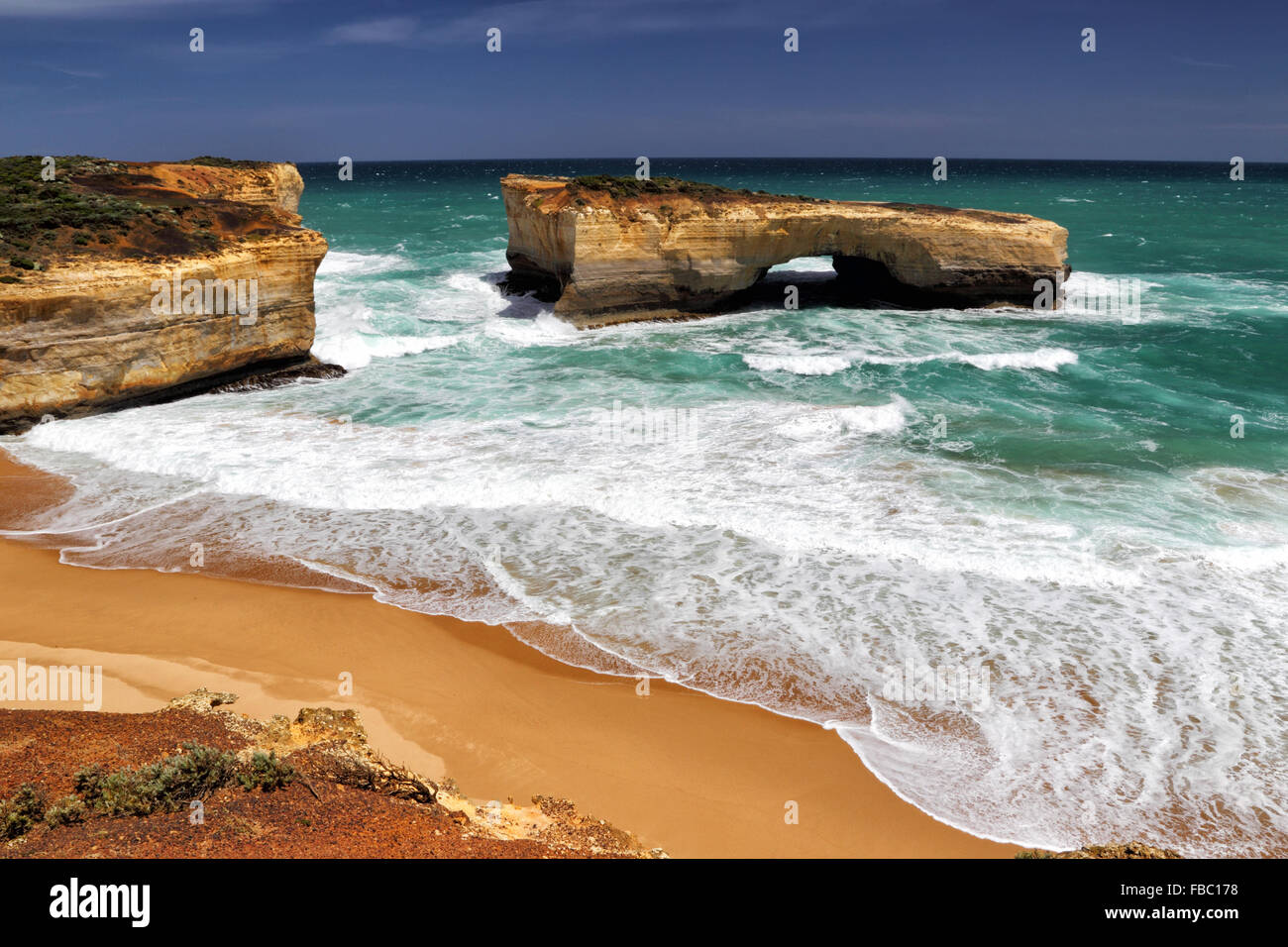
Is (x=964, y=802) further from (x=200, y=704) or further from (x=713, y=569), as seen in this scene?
(x=200, y=704)

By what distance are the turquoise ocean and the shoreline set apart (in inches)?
16.7

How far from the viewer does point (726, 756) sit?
8156 millimetres

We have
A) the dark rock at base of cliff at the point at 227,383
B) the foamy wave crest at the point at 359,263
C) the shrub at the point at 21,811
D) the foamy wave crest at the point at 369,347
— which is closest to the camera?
the shrub at the point at 21,811

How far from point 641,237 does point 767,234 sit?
4490 mm

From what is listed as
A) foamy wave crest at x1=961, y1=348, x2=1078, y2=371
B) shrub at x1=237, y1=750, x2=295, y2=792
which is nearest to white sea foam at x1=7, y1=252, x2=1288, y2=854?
foamy wave crest at x1=961, y1=348, x2=1078, y2=371

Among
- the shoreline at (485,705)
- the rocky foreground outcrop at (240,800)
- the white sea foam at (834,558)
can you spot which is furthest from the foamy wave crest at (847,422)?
the rocky foreground outcrop at (240,800)

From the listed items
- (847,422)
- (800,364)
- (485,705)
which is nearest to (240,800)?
(485,705)

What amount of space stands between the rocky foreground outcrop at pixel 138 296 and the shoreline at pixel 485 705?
21.9ft

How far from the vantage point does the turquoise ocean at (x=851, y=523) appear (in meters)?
8.38

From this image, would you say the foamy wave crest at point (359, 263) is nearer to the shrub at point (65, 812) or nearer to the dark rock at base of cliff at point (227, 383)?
the dark rock at base of cliff at point (227, 383)

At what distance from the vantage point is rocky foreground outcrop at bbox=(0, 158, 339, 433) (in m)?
16.2

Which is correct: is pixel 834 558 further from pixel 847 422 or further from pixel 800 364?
pixel 800 364

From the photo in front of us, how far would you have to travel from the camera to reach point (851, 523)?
12.7 meters
